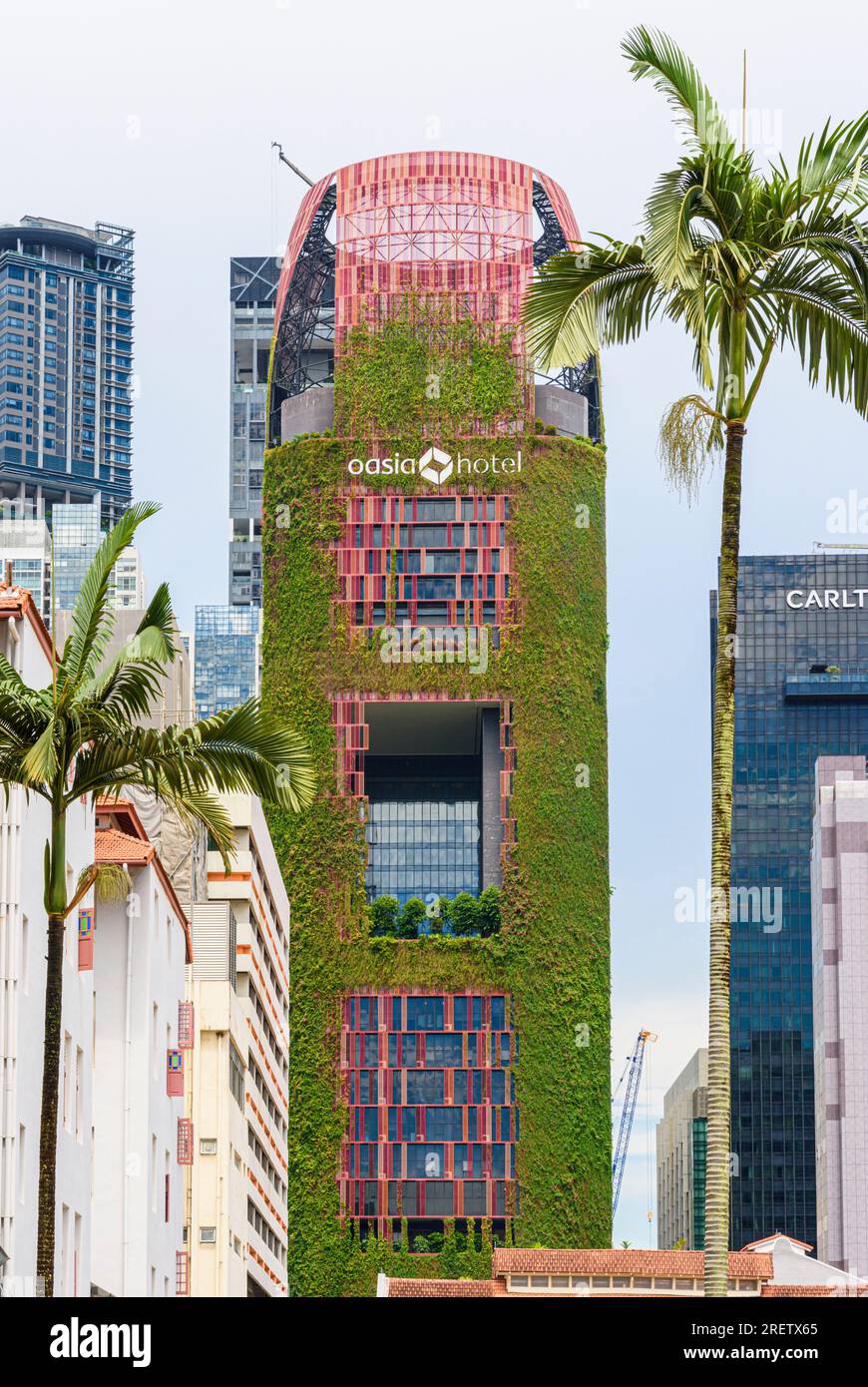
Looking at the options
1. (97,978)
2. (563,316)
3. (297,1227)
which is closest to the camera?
(563,316)

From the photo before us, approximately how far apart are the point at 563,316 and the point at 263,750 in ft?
23.7

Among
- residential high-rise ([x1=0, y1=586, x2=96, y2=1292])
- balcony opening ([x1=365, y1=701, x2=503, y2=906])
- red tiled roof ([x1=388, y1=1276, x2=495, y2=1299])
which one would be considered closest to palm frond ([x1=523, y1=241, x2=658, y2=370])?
residential high-rise ([x1=0, y1=586, x2=96, y2=1292])

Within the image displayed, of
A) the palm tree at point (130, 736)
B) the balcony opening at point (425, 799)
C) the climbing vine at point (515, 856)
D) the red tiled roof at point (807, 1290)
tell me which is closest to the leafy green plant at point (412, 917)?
the climbing vine at point (515, 856)

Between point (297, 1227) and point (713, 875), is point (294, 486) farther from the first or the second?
point (713, 875)

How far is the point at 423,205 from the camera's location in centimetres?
15800

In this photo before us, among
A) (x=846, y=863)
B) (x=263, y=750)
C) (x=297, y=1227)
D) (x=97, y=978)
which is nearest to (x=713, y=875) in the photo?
(x=263, y=750)

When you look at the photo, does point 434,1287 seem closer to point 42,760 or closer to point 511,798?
point 511,798

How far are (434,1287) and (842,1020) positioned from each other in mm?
71452

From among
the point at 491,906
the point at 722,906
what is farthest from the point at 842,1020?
the point at 722,906

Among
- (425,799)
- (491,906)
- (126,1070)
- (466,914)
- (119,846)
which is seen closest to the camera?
(119,846)

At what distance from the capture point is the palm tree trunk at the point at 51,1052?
2977 centimetres

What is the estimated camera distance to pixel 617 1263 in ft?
371

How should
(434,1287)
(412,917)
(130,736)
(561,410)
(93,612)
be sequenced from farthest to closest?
(561,410)
(412,917)
(434,1287)
(93,612)
(130,736)

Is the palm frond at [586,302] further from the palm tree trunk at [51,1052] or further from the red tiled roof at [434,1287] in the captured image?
the red tiled roof at [434,1287]
